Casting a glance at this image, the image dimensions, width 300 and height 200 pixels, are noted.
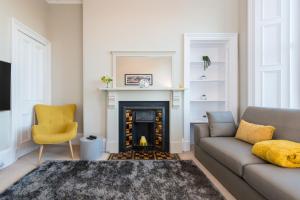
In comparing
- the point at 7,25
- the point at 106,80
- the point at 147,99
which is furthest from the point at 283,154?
the point at 7,25

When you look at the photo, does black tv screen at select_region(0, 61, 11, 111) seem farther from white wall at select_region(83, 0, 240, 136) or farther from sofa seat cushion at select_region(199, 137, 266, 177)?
sofa seat cushion at select_region(199, 137, 266, 177)

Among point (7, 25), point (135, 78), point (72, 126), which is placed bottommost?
point (72, 126)

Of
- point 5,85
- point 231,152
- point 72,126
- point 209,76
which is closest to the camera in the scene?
point 231,152

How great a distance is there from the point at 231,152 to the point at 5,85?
3.18 metres

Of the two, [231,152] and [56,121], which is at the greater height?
[56,121]

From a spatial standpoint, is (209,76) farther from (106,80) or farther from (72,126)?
(72,126)

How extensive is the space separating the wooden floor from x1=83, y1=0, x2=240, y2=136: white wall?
0.61 meters

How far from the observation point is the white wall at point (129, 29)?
382cm

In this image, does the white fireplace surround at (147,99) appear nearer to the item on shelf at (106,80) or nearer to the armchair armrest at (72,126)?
the item on shelf at (106,80)

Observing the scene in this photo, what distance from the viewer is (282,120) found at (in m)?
2.36

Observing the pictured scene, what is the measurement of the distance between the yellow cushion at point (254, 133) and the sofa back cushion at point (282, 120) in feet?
0.33

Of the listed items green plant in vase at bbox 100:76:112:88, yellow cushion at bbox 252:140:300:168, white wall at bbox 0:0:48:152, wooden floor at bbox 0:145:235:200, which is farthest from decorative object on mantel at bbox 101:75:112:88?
yellow cushion at bbox 252:140:300:168

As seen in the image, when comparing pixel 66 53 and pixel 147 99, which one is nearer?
pixel 147 99

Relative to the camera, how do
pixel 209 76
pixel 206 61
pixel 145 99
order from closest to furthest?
pixel 145 99
pixel 206 61
pixel 209 76
